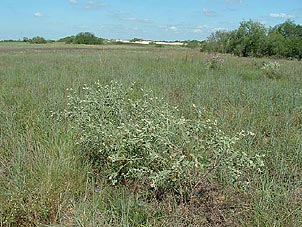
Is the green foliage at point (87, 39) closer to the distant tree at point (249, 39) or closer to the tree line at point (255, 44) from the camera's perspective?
the tree line at point (255, 44)

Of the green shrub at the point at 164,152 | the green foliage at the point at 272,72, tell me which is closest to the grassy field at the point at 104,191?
the green shrub at the point at 164,152

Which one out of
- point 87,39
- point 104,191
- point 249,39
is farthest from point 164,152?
point 87,39

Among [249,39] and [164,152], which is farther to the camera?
[249,39]

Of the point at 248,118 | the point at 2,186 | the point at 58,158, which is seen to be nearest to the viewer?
the point at 2,186

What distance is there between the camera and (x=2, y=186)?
236 cm

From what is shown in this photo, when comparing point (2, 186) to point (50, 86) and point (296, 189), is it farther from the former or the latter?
point (50, 86)

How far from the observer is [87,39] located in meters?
80.8

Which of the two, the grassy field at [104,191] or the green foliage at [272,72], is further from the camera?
the green foliage at [272,72]

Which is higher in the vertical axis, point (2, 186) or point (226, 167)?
point (226, 167)

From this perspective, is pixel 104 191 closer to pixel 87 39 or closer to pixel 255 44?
pixel 255 44

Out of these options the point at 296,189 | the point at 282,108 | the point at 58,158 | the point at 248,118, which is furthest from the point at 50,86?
the point at 296,189

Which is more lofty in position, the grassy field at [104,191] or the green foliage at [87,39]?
the green foliage at [87,39]

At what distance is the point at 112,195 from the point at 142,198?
0.95ft

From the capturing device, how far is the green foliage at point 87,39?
79356mm
